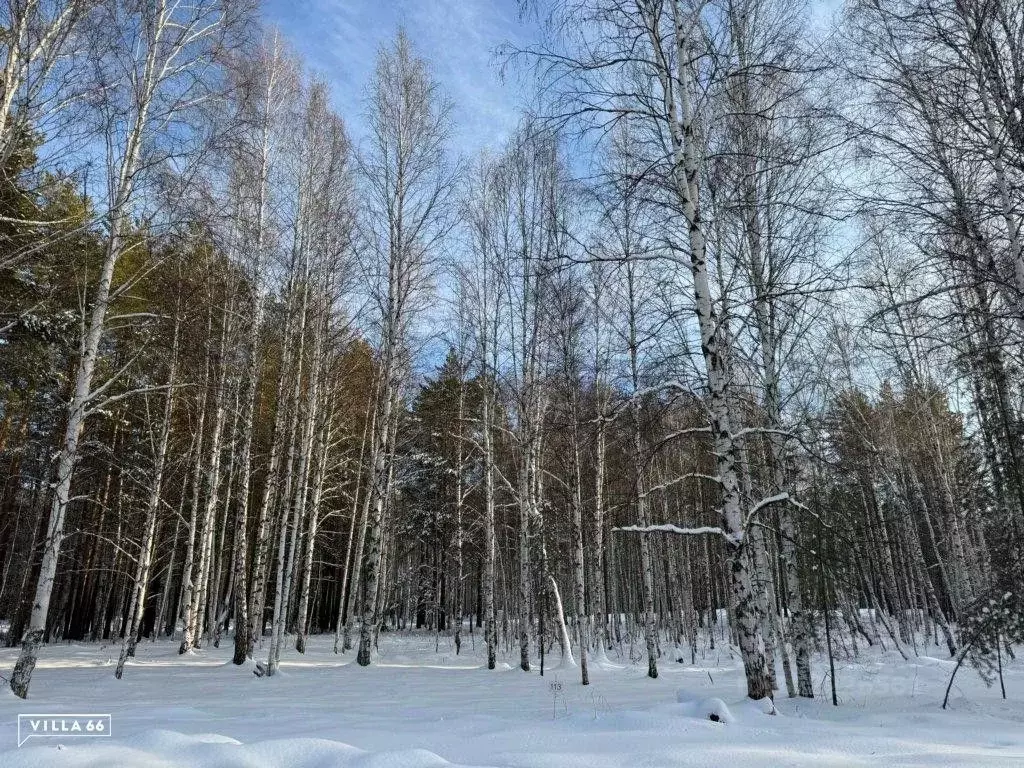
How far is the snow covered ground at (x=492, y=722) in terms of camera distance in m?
3.43

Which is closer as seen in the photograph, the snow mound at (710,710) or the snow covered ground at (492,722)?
the snow covered ground at (492,722)

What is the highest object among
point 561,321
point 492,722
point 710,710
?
point 561,321

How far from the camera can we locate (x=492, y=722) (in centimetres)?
521

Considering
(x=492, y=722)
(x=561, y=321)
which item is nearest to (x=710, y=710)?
(x=492, y=722)

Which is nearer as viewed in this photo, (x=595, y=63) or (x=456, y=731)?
(x=456, y=731)

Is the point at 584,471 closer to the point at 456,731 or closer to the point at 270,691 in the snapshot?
the point at 270,691

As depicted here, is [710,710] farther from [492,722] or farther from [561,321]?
[561,321]

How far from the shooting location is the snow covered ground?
3.43 metres

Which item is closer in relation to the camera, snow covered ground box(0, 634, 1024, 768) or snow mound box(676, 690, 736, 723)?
snow covered ground box(0, 634, 1024, 768)

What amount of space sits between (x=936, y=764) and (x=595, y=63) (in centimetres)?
691

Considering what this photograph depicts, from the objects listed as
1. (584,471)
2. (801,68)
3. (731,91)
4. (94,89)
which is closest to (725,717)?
(801,68)

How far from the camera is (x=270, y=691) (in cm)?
902

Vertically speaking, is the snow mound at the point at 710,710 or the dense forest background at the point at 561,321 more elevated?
the dense forest background at the point at 561,321

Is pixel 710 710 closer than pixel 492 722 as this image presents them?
Yes
